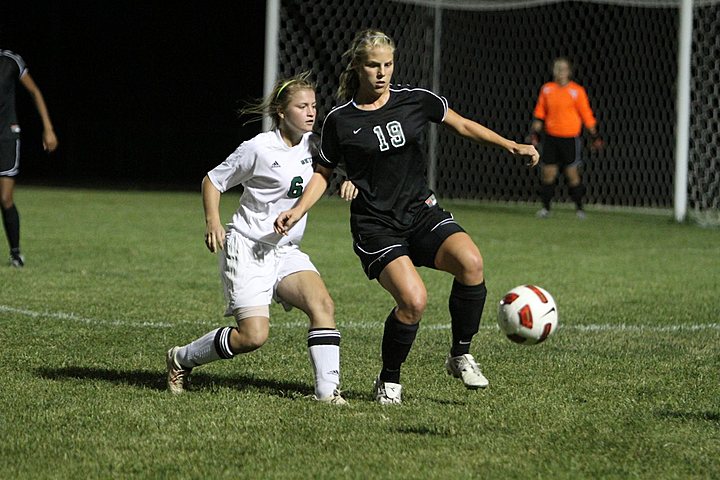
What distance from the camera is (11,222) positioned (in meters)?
10.0

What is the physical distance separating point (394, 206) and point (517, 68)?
15.1 meters

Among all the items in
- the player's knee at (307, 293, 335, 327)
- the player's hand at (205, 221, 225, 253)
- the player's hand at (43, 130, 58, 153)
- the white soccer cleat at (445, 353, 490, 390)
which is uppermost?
the player's hand at (205, 221, 225, 253)

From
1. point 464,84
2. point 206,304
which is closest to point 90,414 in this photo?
point 206,304

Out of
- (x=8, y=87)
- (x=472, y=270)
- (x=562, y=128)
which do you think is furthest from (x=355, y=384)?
(x=562, y=128)

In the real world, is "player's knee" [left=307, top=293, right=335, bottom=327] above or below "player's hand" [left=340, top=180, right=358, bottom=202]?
below

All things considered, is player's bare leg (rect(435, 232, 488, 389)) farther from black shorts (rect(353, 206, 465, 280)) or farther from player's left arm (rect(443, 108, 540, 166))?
player's left arm (rect(443, 108, 540, 166))

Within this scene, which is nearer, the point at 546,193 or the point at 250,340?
the point at 250,340

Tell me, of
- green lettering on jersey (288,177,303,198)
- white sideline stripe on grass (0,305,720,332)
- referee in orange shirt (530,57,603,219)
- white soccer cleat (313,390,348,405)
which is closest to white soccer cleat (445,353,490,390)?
white soccer cleat (313,390,348,405)

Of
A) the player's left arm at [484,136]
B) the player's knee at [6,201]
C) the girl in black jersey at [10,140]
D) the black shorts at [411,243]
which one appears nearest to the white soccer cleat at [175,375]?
the black shorts at [411,243]

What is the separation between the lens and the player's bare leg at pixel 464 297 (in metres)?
5.30

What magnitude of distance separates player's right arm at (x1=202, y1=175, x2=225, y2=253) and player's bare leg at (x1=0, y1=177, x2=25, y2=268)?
491 centimetres

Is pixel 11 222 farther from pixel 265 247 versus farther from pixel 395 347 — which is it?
pixel 395 347

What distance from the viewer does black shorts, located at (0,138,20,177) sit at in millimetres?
9883

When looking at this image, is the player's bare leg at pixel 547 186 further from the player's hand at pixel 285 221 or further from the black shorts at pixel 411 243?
the player's hand at pixel 285 221
